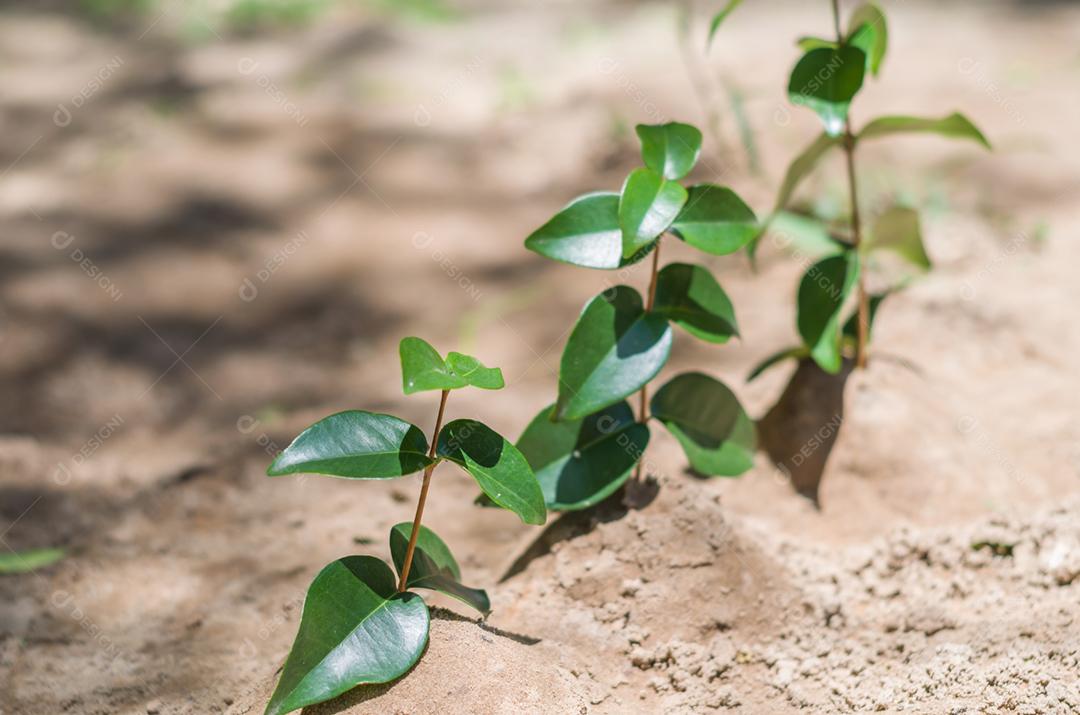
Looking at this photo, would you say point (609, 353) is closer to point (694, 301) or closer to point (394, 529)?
point (694, 301)

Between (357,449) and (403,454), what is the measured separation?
53 mm

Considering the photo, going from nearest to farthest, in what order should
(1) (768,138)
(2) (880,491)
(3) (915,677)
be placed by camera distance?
(3) (915,677)
(2) (880,491)
(1) (768,138)

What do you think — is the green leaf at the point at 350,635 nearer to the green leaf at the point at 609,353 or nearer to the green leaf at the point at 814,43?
the green leaf at the point at 609,353

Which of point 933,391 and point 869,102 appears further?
point 869,102

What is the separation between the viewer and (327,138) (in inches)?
133

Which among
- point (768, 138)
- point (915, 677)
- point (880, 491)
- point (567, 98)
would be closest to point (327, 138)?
point (567, 98)

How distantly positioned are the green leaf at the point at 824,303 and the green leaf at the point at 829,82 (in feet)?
0.88

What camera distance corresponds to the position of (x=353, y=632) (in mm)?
1117

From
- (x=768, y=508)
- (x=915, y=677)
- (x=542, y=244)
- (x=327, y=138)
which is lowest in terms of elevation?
(x=327, y=138)

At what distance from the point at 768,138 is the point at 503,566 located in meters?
1.98

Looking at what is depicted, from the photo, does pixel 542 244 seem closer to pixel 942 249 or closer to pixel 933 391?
pixel 933 391

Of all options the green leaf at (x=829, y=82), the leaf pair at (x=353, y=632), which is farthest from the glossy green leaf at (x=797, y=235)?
the leaf pair at (x=353, y=632)

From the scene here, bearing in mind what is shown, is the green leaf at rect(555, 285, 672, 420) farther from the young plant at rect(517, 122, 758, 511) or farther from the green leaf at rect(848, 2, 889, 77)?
the green leaf at rect(848, 2, 889, 77)

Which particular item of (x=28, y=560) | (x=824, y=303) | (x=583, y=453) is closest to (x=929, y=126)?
(x=824, y=303)
